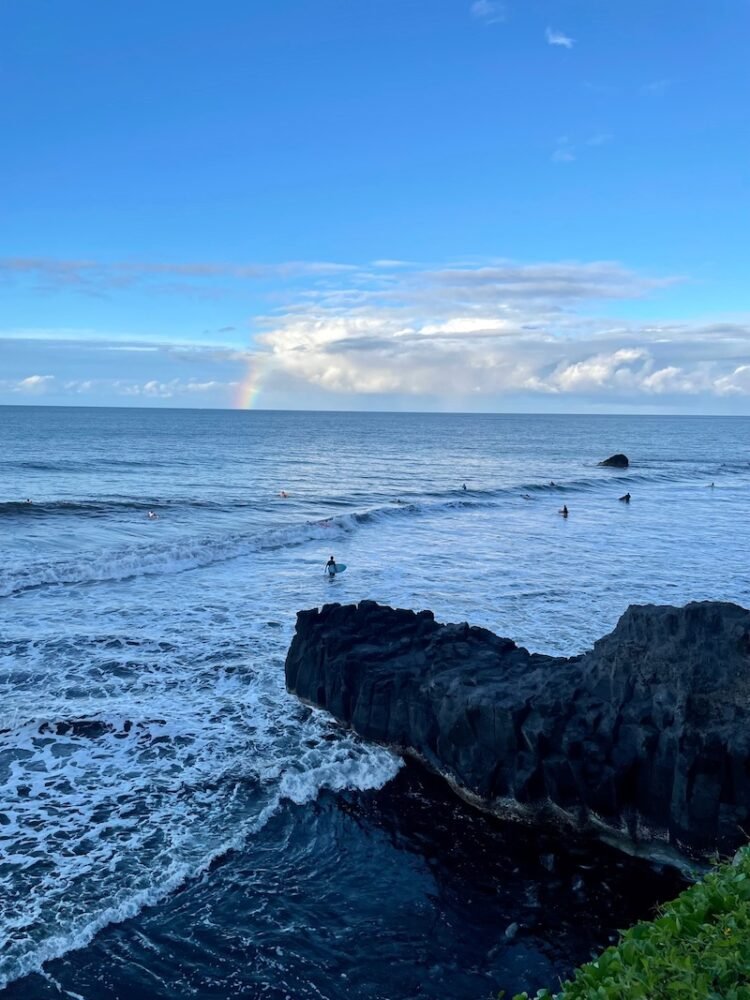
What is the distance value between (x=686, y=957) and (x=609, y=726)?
9.03 meters

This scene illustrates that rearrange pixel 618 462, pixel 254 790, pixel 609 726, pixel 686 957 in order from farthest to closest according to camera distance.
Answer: pixel 618 462 < pixel 254 790 < pixel 609 726 < pixel 686 957

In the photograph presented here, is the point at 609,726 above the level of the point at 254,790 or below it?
above

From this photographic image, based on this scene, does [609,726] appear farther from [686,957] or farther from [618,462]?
[618,462]

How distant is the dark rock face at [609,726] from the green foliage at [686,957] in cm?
681

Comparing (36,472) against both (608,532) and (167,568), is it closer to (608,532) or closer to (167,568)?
(167,568)

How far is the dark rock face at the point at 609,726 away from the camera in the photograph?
12719 mm

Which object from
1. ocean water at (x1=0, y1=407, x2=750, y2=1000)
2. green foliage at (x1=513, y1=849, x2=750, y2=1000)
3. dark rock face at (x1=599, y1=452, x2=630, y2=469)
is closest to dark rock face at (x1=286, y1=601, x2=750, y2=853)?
ocean water at (x1=0, y1=407, x2=750, y2=1000)

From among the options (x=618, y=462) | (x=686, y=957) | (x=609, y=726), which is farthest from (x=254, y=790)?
(x=618, y=462)

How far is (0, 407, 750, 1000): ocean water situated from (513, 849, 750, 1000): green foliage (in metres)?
5.39

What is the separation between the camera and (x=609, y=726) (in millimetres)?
13727

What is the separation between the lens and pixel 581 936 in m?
11.3

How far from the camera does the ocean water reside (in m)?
10.8

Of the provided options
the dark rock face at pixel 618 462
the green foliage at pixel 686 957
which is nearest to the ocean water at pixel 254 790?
the green foliage at pixel 686 957

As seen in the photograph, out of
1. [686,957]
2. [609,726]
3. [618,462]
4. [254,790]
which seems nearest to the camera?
[686,957]
